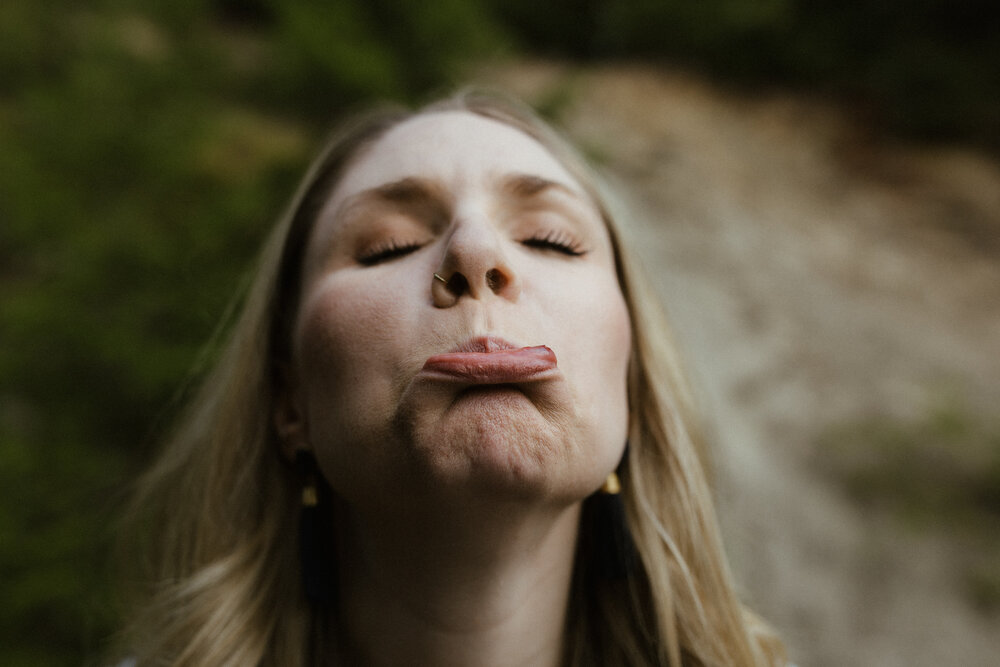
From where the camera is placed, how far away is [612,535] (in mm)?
1377

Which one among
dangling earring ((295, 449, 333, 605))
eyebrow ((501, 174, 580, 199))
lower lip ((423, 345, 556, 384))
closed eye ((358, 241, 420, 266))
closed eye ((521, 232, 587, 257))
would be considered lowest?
dangling earring ((295, 449, 333, 605))

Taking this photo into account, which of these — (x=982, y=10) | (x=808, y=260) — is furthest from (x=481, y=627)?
(x=982, y=10)

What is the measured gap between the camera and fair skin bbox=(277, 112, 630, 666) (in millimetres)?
999

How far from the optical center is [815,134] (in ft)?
18.8

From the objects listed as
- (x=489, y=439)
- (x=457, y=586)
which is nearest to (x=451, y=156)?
(x=489, y=439)

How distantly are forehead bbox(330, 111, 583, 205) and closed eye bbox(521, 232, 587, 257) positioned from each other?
14cm

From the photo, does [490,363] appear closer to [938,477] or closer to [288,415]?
[288,415]

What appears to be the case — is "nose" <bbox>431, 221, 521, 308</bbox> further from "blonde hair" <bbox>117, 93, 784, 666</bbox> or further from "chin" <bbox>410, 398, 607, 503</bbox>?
"blonde hair" <bbox>117, 93, 784, 666</bbox>

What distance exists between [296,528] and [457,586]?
0.51m

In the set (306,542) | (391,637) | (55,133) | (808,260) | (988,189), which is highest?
(988,189)

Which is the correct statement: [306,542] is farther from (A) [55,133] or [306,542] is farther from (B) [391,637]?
(A) [55,133]

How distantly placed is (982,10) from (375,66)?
17.4 feet

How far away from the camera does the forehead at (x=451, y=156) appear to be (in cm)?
130

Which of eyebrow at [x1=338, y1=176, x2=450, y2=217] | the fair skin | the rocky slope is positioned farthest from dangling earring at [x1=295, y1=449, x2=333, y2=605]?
the rocky slope
